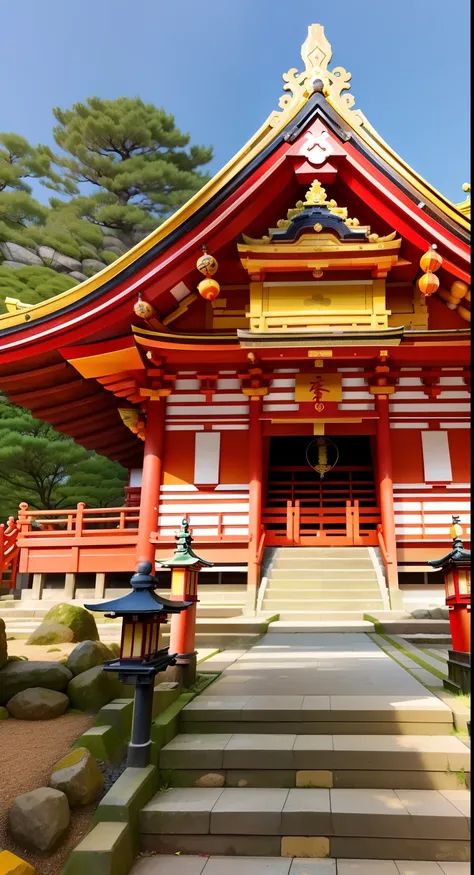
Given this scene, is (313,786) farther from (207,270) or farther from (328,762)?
(207,270)

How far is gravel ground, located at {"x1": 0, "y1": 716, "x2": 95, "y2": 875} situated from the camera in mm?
3324

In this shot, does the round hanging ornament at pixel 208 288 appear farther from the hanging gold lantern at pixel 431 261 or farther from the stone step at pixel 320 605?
the stone step at pixel 320 605

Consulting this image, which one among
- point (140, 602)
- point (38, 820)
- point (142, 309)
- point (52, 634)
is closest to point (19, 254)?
point (142, 309)

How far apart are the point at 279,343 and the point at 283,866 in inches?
329

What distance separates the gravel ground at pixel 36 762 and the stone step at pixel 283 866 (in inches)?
18.0

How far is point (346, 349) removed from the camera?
10.6 metres

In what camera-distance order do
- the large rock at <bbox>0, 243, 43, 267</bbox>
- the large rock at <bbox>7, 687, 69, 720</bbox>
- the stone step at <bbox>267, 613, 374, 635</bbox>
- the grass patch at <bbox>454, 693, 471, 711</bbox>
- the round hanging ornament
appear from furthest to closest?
1. the large rock at <bbox>0, 243, 43, 267</bbox>
2. the round hanging ornament
3. the stone step at <bbox>267, 613, 374, 635</bbox>
4. the large rock at <bbox>7, 687, 69, 720</bbox>
5. the grass patch at <bbox>454, 693, 471, 711</bbox>

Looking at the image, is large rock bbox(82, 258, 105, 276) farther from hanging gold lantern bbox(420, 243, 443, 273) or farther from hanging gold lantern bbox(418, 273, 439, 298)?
hanging gold lantern bbox(418, 273, 439, 298)

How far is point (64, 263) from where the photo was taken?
1233 inches

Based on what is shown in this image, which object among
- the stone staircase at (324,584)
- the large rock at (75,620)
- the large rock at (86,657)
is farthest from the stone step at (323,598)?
the large rock at (86,657)

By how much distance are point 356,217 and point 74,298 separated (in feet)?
21.4

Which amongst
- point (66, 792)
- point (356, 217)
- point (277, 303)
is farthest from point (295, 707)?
point (356, 217)

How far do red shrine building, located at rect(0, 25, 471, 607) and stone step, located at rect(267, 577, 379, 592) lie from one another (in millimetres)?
494

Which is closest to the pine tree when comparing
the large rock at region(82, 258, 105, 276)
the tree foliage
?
the large rock at region(82, 258, 105, 276)
